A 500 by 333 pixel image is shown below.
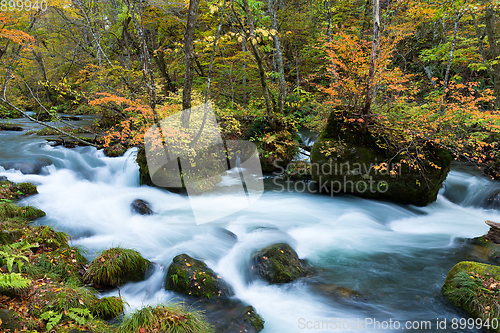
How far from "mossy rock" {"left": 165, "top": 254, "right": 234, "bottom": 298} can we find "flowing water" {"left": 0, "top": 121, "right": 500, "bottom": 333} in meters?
0.19

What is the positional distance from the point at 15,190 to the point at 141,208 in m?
3.43

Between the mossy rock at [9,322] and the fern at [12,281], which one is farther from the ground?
the fern at [12,281]

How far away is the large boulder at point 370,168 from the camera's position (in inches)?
271

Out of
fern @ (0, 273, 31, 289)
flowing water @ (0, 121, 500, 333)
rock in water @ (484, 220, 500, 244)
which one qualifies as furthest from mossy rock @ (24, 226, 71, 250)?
rock in water @ (484, 220, 500, 244)

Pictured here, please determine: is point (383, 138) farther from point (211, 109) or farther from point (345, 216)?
point (211, 109)

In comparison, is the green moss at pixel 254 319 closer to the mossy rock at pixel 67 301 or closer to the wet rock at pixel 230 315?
the wet rock at pixel 230 315

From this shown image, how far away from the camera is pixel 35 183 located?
7547 mm

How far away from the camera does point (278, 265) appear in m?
4.53

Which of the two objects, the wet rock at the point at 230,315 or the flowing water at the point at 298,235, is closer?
the wet rock at the point at 230,315

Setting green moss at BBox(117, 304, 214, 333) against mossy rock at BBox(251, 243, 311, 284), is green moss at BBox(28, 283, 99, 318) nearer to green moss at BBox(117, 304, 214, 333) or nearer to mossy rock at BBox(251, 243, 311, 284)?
green moss at BBox(117, 304, 214, 333)

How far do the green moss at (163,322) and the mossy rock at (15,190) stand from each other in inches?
232

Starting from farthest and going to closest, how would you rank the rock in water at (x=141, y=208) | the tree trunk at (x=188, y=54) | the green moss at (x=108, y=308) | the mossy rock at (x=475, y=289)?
the rock in water at (x=141, y=208), the tree trunk at (x=188, y=54), the mossy rock at (x=475, y=289), the green moss at (x=108, y=308)

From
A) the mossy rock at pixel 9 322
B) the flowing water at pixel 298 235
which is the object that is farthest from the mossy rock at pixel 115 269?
the mossy rock at pixel 9 322

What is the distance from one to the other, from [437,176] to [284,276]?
5.54m
